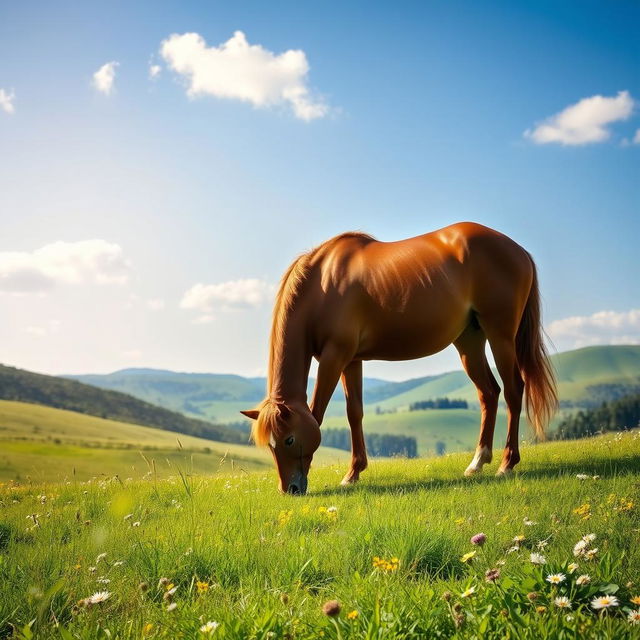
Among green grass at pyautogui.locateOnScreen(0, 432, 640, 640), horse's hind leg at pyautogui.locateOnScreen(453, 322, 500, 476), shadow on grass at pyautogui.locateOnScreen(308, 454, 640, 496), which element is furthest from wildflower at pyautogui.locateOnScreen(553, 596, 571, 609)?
horse's hind leg at pyautogui.locateOnScreen(453, 322, 500, 476)

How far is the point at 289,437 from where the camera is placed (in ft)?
25.0

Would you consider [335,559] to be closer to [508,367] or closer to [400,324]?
[400,324]

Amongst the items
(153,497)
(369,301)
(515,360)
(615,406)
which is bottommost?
(615,406)

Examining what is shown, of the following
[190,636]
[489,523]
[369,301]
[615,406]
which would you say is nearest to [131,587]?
[190,636]

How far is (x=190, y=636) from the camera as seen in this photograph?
10.2 ft

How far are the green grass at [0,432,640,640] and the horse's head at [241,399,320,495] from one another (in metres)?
0.31

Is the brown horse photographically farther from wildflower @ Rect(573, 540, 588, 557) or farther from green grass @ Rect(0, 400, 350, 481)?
green grass @ Rect(0, 400, 350, 481)

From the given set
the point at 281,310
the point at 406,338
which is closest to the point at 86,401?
the point at 281,310

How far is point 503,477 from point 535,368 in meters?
2.29

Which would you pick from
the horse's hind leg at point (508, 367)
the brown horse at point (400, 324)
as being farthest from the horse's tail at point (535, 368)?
the horse's hind leg at point (508, 367)

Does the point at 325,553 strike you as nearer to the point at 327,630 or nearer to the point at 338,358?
the point at 327,630

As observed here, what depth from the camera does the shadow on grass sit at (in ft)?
25.0

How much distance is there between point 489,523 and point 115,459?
97.3 metres

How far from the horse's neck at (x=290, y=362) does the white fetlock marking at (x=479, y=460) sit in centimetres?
280
